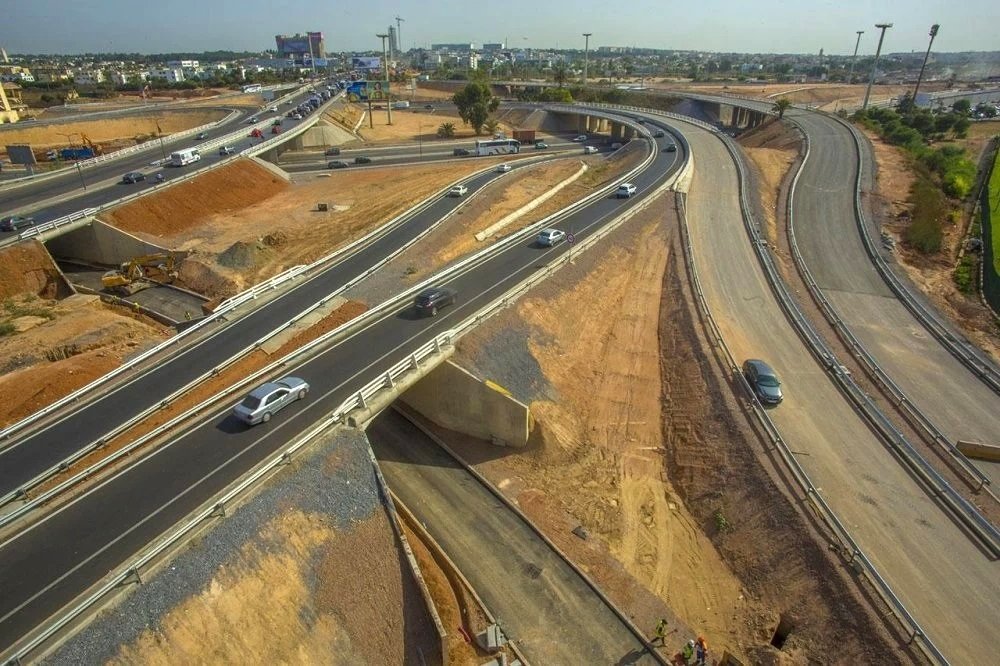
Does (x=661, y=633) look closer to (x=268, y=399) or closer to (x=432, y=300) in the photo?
(x=268, y=399)

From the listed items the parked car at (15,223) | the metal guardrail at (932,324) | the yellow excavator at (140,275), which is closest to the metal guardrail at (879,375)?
the metal guardrail at (932,324)

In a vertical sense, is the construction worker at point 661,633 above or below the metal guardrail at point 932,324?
below

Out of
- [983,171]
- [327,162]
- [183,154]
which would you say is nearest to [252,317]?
[183,154]

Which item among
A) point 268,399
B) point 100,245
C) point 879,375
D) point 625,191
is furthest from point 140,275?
point 879,375

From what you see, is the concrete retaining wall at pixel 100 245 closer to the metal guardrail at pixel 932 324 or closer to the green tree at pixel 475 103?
the metal guardrail at pixel 932 324

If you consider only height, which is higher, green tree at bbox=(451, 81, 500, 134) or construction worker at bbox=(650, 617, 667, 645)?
green tree at bbox=(451, 81, 500, 134)

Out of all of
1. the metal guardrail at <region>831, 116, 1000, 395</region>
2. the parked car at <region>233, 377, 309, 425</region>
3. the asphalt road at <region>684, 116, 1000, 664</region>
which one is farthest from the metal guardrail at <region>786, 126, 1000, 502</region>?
the parked car at <region>233, 377, 309, 425</region>

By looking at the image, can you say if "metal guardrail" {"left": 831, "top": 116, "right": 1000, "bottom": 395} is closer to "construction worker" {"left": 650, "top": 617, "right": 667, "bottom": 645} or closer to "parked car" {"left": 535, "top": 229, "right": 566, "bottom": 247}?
"construction worker" {"left": 650, "top": 617, "right": 667, "bottom": 645}

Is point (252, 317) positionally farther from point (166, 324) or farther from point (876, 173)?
point (876, 173)
